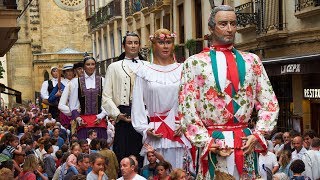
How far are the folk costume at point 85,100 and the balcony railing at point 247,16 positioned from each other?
1108cm

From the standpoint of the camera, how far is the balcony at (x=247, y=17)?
22016 mm

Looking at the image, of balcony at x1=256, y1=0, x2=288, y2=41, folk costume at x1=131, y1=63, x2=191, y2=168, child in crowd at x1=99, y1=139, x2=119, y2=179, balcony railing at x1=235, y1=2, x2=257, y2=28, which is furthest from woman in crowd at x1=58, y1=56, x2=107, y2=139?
balcony railing at x1=235, y1=2, x2=257, y2=28

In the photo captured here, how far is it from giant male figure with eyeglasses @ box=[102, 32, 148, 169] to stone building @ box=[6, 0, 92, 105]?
68.8m

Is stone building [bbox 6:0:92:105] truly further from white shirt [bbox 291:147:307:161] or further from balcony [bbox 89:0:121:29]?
white shirt [bbox 291:147:307:161]

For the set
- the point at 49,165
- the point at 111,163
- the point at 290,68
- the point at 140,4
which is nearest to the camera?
the point at 111,163

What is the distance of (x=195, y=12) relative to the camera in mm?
27938

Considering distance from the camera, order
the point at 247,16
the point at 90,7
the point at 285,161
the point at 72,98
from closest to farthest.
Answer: the point at 72,98
the point at 285,161
the point at 247,16
the point at 90,7

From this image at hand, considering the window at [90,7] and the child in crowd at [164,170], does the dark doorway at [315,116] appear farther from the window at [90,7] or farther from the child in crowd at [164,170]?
the window at [90,7]

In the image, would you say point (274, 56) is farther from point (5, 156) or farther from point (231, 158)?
point (231, 158)

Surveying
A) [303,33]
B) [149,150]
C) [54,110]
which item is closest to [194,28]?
[303,33]

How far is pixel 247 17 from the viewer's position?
72.7ft

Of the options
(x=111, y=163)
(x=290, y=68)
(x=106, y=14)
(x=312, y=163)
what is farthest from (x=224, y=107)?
(x=106, y=14)

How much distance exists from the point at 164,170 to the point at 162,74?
1108mm

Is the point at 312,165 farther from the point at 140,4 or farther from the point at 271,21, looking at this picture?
the point at 140,4
